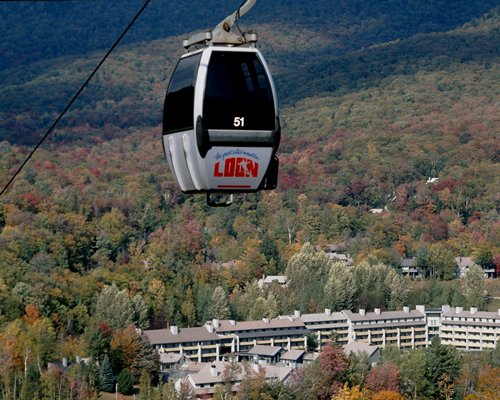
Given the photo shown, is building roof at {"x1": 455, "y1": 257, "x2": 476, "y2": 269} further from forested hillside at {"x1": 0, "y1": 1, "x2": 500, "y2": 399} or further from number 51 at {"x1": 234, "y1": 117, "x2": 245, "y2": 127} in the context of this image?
number 51 at {"x1": 234, "y1": 117, "x2": 245, "y2": 127}

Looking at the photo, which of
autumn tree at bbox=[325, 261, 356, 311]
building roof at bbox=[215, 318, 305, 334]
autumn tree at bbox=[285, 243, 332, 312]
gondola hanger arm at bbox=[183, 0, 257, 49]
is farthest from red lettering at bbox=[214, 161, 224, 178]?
autumn tree at bbox=[285, 243, 332, 312]

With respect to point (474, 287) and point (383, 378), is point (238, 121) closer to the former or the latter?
point (383, 378)

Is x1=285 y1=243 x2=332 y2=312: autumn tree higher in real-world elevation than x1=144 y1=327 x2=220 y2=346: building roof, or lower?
lower

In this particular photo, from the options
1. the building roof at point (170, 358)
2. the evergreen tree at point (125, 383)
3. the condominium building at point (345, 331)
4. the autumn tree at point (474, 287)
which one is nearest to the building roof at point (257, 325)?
the condominium building at point (345, 331)

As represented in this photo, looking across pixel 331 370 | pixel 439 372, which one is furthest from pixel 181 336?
pixel 439 372

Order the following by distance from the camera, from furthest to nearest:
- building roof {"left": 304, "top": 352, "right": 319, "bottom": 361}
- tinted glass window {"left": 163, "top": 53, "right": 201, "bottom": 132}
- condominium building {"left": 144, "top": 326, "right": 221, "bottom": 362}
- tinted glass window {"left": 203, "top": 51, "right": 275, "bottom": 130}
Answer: condominium building {"left": 144, "top": 326, "right": 221, "bottom": 362} → building roof {"left": 304, "top": 352, "right": 319, "bottom": 361} → tinted glass window {"left": 163, "top": 53, "right": 201, "bottom": 132} → tinted glass window {"left": 203, "top": 51, "right": 275, "bottom": 130}

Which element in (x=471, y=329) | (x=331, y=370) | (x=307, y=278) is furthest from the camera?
(x=307, y=278)
